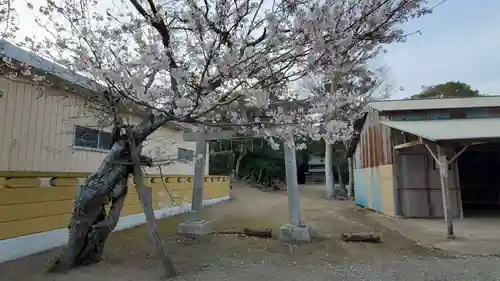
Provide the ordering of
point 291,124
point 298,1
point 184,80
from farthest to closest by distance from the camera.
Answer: point 291,124, point 184,80, point 298,1

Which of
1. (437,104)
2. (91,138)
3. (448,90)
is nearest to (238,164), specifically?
(448,90)

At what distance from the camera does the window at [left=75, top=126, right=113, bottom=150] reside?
7.28m

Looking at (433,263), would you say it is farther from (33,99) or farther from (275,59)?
(33,99)

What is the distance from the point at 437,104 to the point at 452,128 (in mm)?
2600

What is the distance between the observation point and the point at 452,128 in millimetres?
9281

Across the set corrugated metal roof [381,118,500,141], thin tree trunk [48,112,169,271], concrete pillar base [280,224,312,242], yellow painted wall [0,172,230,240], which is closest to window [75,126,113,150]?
yellow painted wall [0,172,230,240]

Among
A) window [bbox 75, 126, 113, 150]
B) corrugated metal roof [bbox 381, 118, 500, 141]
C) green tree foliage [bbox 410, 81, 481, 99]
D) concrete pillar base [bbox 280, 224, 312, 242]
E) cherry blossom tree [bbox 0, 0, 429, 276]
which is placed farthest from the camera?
green tree foliage [bbox 410, 81, 481, 99]

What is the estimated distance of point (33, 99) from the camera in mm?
5980

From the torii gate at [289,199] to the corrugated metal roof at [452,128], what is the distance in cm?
313

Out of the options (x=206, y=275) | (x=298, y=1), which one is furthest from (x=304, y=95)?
(x=206, y=275)

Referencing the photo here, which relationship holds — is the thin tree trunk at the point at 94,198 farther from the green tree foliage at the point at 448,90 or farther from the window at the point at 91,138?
the green tree foliage at the point at 448,90

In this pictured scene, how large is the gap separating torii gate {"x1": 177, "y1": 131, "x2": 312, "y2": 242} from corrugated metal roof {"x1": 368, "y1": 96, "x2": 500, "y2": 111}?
5.20 m

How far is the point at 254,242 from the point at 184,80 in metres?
3.98

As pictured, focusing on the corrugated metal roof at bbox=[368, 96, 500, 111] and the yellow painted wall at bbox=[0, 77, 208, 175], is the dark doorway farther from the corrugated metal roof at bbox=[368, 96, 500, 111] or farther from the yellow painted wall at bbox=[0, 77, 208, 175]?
the yellow painted wall at bbox=[0, 77, 208, 175]
